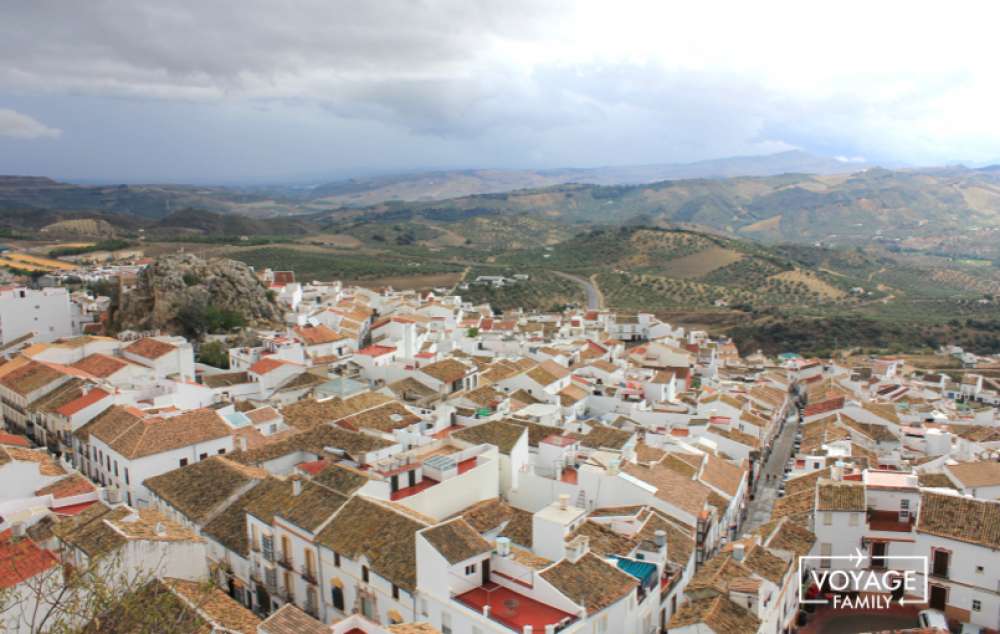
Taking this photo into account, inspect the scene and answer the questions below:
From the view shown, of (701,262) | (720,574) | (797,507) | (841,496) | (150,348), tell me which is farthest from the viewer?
(701,262)

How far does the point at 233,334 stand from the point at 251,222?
144m

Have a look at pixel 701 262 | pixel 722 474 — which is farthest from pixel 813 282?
pixel 722 474

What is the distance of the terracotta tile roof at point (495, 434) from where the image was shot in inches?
1022

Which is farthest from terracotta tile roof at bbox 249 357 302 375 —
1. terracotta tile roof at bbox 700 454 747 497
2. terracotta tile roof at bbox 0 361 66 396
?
terracotta tile roof at bbox 700 454 747 497

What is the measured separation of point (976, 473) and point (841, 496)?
9665 millimetres

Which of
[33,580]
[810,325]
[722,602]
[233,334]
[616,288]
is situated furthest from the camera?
[616,288]

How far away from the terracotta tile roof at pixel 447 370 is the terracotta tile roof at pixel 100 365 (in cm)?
1617

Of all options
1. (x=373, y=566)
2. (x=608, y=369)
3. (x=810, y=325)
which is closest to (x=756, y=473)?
(x=608, y=369)

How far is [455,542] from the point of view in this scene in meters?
17.4

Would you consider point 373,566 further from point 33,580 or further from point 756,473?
point 756,473

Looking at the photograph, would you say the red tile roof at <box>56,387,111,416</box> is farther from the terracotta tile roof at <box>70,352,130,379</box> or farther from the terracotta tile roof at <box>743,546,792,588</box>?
the terracotta tile roof at <box>743,546,792,588</box>

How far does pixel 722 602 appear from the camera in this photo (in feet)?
59.5

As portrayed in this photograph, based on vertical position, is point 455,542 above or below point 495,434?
above

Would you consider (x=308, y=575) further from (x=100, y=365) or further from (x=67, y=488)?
(x=100, y=365)
